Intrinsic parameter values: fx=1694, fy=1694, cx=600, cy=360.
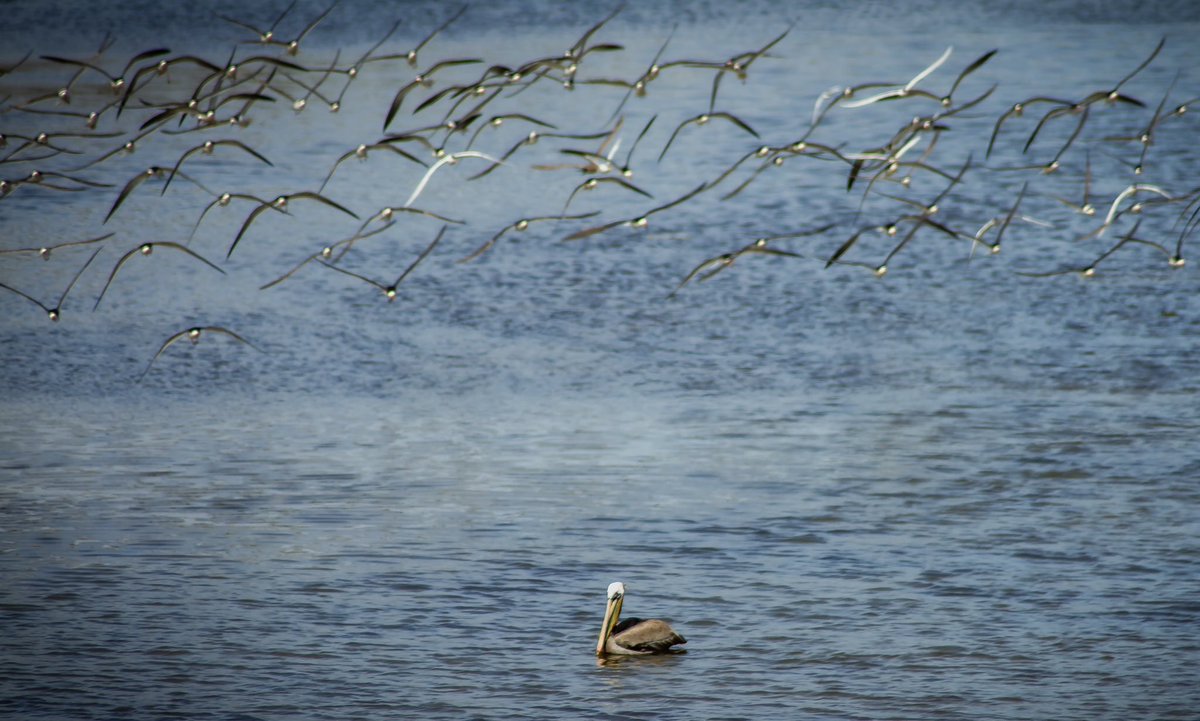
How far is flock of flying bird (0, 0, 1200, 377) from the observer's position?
16.0 meters

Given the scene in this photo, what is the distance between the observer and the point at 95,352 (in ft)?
47.6

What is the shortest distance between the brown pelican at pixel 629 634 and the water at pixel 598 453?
12cm

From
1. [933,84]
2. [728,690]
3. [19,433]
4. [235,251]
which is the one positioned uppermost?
[933,84]

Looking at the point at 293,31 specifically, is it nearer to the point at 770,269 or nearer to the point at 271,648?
the point at 770,269

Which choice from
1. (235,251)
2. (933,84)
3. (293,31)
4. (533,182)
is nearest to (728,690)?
(235,251)

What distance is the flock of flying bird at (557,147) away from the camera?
16.0 meters

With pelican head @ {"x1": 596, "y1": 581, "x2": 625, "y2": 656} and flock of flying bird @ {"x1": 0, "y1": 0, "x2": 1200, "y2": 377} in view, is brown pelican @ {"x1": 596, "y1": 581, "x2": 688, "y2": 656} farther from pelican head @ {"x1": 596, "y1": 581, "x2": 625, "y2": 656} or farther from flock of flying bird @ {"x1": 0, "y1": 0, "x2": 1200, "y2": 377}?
flock of flying bird @ {"x1": 0, "y1": 0, "x2": 1200, "y2": 377}

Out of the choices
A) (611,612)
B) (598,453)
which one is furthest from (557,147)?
(611,612)

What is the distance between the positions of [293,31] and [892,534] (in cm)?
2078

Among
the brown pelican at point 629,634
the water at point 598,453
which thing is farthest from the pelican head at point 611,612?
the water at point 598,453

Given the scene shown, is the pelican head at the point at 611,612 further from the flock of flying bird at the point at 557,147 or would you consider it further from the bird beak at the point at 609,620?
the flock of flying bird at the point at 557,147

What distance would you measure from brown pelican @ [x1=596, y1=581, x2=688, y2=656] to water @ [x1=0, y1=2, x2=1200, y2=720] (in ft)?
0.40

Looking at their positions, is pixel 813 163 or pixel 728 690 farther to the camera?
pixel 813 163

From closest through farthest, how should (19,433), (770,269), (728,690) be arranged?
(728,690) < (19,433) < (770,269)
